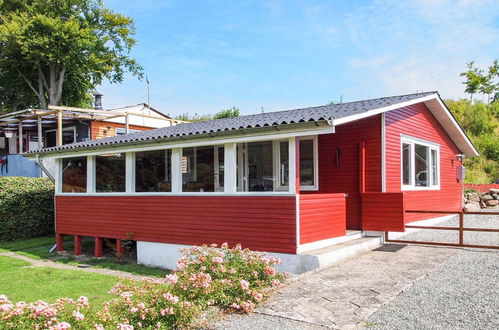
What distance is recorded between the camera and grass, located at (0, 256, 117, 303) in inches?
295

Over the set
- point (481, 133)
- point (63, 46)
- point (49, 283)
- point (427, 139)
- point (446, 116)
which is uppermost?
point (63, 46)

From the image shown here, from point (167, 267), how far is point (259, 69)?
25253 millimetres

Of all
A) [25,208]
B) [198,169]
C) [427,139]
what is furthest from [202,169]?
[25,208]

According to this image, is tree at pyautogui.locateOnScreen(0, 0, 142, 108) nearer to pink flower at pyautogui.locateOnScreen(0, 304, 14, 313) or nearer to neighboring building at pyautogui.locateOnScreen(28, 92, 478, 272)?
neighboring building at pyautogui.locateOnScreen(28, 92, 478, 272)

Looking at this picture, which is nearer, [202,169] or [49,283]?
[49,283]

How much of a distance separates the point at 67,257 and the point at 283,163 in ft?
22.7

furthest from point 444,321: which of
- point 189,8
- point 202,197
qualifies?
point 189,8

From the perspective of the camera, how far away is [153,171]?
10.2 meters

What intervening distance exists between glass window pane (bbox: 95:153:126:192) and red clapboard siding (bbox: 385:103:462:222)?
628 centimetres

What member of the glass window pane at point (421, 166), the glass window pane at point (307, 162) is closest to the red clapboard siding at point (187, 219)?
the glass window pane at point (307, 162)

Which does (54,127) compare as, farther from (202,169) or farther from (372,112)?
(372,112)

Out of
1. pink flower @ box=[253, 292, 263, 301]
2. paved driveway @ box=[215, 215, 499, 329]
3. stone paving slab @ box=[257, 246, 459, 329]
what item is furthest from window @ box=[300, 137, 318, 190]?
pink flower @ box=[253, 292, 263, 301]

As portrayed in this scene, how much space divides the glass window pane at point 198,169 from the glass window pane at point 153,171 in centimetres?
50

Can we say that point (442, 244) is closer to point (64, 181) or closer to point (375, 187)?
point (375, 187)
